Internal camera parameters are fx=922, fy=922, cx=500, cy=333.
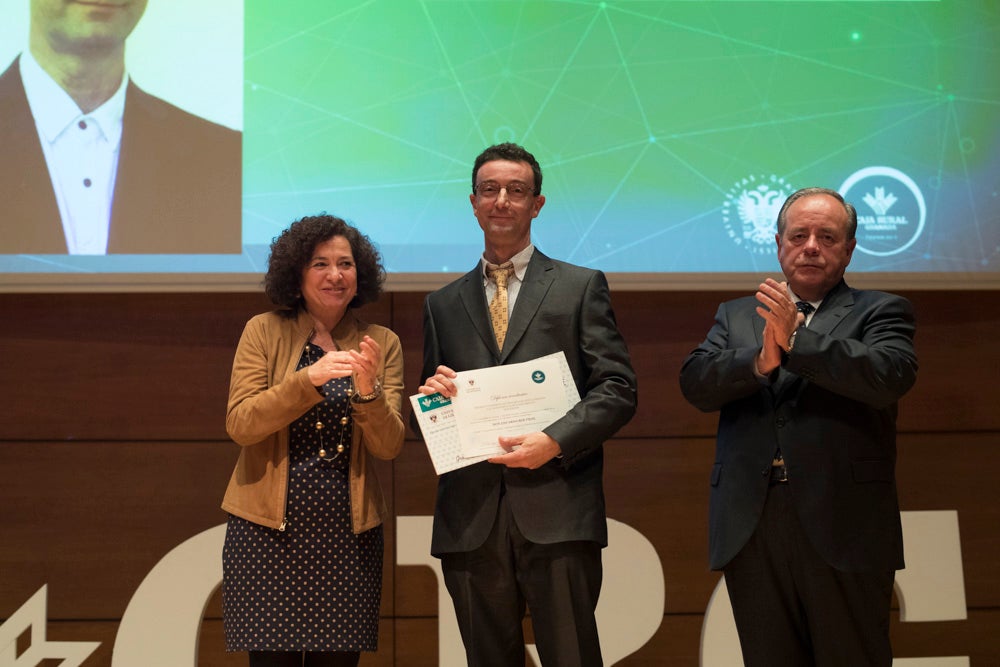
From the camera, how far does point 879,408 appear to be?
2256 millimetres

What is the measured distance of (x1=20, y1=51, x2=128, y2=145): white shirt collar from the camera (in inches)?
134

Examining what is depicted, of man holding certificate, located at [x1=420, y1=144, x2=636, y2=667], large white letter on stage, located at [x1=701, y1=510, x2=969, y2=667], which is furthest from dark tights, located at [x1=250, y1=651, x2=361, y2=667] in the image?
large white letter on stage, located at [x1=701, y1=510, x2=969, y2=667]

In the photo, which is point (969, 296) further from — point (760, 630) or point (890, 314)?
point (760, 630)

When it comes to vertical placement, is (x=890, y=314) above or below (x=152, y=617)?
above

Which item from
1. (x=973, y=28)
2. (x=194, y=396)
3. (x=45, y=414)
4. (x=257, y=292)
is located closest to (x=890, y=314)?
(x=973, y=28)

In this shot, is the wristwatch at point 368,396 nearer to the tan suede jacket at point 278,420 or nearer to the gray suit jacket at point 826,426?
the tan suede jacket at point 278,420

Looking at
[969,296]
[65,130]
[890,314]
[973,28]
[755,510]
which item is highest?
[973,28]

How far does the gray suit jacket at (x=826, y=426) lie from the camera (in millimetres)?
2176

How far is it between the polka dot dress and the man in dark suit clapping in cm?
93

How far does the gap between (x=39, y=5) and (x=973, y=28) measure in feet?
11.7

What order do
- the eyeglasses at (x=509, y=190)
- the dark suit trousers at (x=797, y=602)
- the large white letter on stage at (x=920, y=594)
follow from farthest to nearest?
the large white letter on stage at (x=920, y=594)
the eyeglasses at (x=509, y=190)
the dark suit trousers at (x=797, y=602)

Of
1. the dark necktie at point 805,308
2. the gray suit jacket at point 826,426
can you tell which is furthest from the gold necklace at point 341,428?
the dark necktie at point 805,308

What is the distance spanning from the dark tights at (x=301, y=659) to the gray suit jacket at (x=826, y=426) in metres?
0.98

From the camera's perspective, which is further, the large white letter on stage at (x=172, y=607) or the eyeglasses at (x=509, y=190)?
the large white letter on stage at (x=172, y=607)
